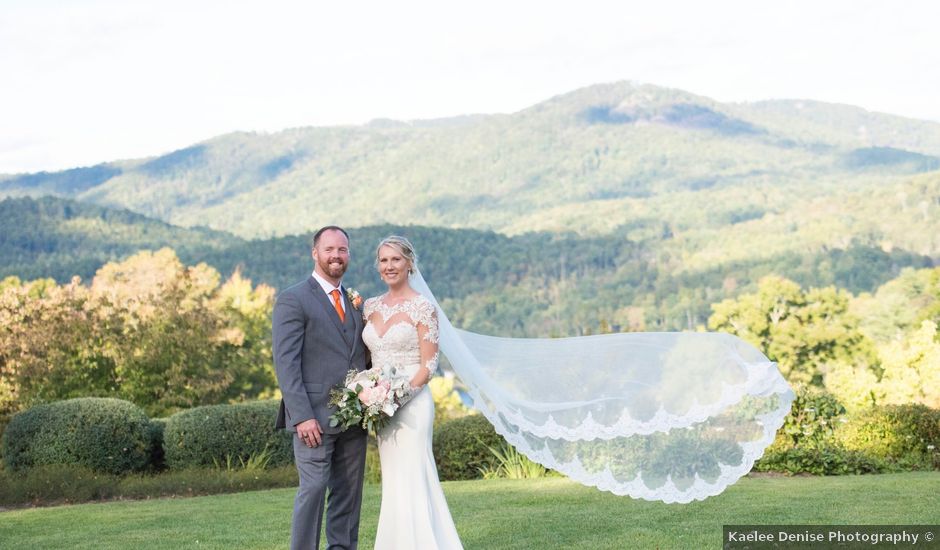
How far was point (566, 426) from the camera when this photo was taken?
7.36m

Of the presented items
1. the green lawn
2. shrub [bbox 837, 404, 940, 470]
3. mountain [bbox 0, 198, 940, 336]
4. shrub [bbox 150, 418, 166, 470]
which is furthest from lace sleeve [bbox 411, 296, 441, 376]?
mountain [bbox 0, 198, 940, 336]

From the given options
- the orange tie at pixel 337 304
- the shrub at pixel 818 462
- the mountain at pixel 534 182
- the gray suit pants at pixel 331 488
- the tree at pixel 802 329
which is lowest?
the tree at pixel 802 329

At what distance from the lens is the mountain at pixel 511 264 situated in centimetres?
6931

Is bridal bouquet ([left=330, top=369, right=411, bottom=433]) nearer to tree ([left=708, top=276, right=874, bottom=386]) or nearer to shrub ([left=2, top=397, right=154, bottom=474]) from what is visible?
shrub ([left=2, top=397, right=154, bottom=474])

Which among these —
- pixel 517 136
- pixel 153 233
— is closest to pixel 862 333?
pixel 153 233

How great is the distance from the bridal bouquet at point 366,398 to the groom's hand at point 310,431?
0.33 ft

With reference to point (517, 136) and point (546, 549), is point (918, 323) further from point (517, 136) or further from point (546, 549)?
point (517, 136)

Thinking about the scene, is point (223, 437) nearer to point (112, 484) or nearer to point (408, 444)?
point (112, 484)

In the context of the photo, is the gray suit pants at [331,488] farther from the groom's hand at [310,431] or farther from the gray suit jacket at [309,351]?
the gray suit jacket at [309,351]

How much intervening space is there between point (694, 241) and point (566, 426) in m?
82.6

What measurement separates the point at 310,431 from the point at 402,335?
835 mm

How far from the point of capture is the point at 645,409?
7.25m

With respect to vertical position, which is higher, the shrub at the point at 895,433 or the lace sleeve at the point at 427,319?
the lace sleeve at the point at 427,319

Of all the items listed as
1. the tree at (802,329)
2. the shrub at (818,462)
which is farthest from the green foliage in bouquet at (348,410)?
the tree at (802,329)
